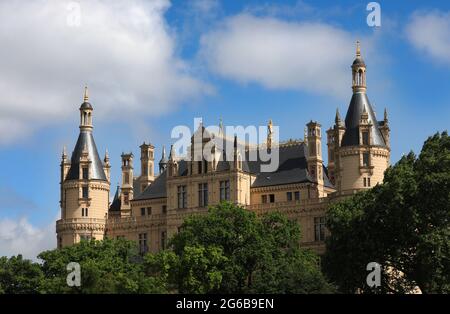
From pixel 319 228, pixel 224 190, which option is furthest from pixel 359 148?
pixel 224 190

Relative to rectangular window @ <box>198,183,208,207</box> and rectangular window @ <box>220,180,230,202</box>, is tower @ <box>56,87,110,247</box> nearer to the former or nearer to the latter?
rectangular window @ <box>198,183,208,207</box>

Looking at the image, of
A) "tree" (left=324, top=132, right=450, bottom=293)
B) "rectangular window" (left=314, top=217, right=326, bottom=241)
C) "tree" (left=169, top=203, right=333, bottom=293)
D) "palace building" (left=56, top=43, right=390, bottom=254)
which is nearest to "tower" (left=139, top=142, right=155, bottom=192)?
"palace building" (left=56, top=43, right=390, bottom=254)

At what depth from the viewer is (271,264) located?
77.6 meters

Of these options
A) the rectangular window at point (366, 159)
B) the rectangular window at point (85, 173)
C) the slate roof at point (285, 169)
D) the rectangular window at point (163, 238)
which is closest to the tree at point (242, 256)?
the rectangular window at point (366, 159)

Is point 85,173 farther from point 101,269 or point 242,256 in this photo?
point 242,256

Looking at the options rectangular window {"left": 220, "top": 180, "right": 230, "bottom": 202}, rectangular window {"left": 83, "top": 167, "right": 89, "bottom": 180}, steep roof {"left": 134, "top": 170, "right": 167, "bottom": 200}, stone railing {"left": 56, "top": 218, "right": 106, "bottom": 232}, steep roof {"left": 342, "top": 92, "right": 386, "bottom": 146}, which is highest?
steep roof {"left": 342, "top": 92, "right": 386, "bottom": 146}

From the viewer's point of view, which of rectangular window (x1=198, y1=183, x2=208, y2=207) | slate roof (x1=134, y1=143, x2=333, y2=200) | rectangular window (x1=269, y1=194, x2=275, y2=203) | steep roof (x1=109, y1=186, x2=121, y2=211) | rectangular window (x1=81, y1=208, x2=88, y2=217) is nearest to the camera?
slate roof (x1=134, y1=143, x2=333, y2=200)

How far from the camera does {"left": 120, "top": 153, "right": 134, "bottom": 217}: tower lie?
115m

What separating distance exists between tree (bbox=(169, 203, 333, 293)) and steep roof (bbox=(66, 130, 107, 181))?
26062 mm

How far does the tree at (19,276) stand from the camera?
85625 millimetres

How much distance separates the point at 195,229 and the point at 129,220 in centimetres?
2823
